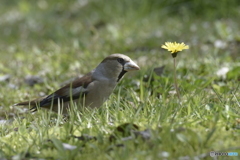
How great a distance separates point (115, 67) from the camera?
4660mm

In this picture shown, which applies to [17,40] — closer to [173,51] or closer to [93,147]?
[173,51]

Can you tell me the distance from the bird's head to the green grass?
8.9 inches

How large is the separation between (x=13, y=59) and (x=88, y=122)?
4523 millimetres


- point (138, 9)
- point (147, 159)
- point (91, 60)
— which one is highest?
point (138, 9)

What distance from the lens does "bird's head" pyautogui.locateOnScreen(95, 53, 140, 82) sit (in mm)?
4609

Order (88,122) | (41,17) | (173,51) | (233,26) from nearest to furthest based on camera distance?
(88,122)
(173,51)
(233,26)
(41,17)

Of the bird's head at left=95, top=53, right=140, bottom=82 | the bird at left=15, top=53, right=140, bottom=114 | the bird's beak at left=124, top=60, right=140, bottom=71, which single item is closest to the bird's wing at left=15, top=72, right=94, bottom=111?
the bird at left=15, top=53, right=140, bottom=114

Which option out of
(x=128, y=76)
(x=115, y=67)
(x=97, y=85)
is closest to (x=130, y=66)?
(x=115, y=67)

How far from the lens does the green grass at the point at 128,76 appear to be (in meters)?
2.96

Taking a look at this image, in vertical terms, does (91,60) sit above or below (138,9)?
below

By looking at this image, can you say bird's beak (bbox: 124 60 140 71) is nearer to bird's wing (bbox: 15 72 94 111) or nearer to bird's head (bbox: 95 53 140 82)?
bird's head (bbox: 95 53 140 82)

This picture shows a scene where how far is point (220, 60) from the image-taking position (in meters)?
6.13

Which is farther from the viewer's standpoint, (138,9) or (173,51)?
(138,9)

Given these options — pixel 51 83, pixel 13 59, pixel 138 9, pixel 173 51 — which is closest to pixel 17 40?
pixel 13 59
